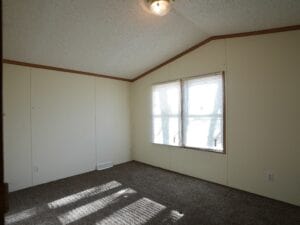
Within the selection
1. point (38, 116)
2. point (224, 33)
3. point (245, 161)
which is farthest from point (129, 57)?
point (245, 161)

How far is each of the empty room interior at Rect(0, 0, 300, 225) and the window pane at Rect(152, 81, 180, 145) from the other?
3 cm

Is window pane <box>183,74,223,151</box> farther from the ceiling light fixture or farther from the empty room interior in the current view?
the ceiling light fixture

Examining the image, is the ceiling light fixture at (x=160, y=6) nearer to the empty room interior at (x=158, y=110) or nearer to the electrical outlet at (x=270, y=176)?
the empty room interior at (x=158, y=110)

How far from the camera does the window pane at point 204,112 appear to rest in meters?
3.33

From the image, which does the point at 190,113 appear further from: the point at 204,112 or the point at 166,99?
the point at 166,99

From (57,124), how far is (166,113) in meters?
2.24

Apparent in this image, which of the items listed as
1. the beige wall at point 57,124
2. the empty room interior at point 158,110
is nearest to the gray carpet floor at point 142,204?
the empty room interior at point 158,110

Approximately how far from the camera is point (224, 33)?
311 cm

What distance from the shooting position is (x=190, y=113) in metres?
3.74

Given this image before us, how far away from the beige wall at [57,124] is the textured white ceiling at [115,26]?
42cm

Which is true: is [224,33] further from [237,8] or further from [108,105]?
[108,105]

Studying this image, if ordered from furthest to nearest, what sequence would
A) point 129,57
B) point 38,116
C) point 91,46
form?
point 129,57, point 38,116, point 91,46

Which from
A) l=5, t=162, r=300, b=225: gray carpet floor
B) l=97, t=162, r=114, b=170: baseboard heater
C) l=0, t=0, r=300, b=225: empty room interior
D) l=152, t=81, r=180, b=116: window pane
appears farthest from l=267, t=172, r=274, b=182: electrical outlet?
l=97, t=162, r=114, b=170: baseboard heater

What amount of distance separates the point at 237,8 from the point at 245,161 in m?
2.22
